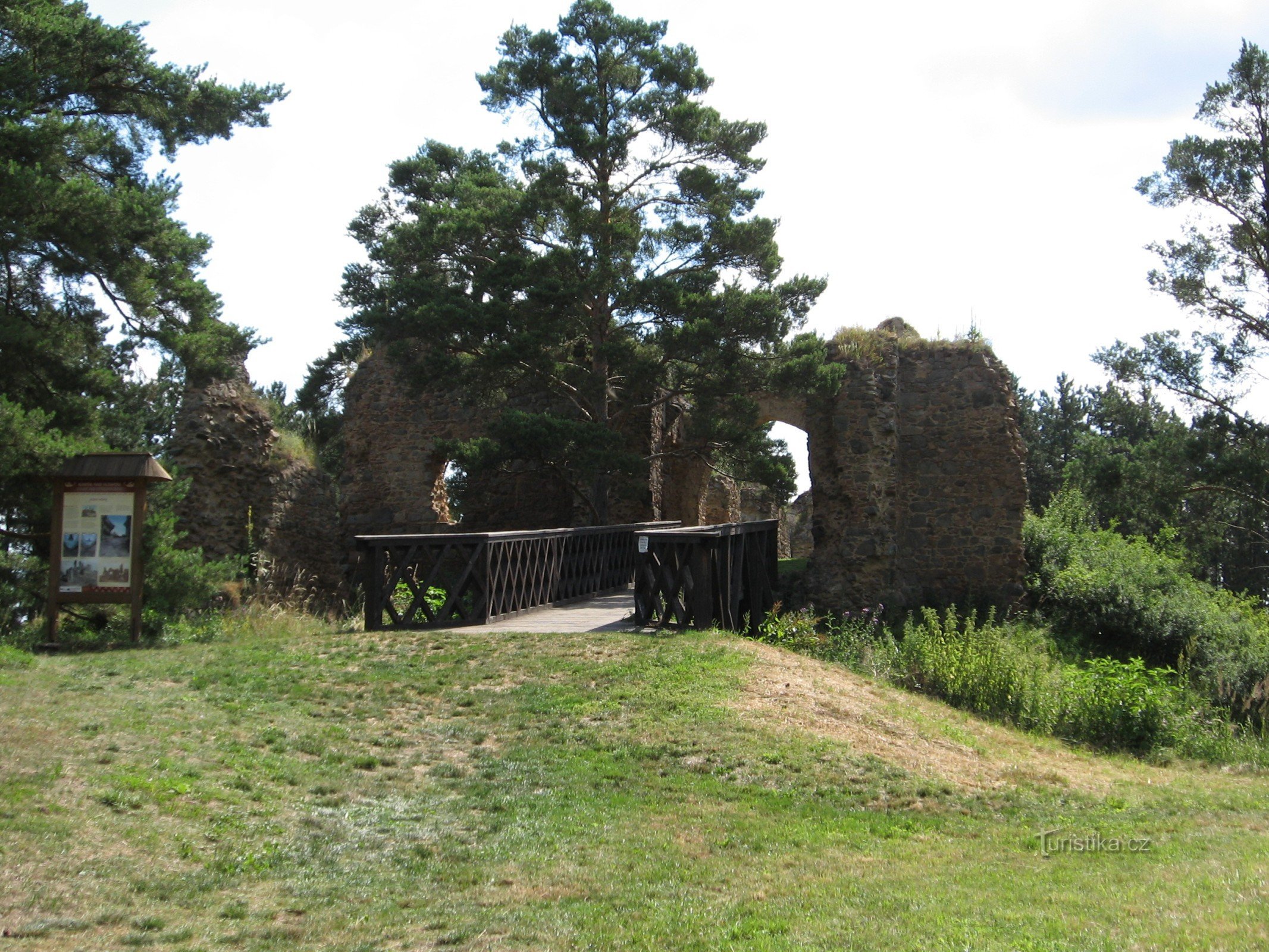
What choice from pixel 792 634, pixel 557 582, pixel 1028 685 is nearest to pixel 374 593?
pixel 557 582

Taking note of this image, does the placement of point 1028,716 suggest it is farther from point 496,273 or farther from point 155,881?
point 496,273

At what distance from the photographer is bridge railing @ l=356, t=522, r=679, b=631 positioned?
Answer: 1122 centimetres

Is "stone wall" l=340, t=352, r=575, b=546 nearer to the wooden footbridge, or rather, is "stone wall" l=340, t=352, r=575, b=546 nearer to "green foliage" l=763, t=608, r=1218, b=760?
the wooden footbridge

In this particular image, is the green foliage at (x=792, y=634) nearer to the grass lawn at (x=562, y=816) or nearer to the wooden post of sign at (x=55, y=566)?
the grass lawn at (x=562, y=816)

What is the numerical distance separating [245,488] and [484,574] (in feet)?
17.1

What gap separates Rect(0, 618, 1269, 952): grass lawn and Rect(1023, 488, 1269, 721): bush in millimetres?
6448

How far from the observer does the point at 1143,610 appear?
1620 centimetres

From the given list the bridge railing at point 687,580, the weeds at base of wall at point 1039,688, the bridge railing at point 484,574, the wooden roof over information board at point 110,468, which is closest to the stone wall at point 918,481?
the weeds at base of wall at point 1039,688

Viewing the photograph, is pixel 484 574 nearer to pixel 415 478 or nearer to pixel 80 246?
pixel 80 246

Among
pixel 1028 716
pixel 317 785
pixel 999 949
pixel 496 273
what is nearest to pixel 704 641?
pixel 1028 716

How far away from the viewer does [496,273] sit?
57.3 ft

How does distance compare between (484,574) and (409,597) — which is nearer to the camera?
(484,574)

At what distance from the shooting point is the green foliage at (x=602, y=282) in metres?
17.0

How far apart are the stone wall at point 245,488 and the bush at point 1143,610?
453 inches
